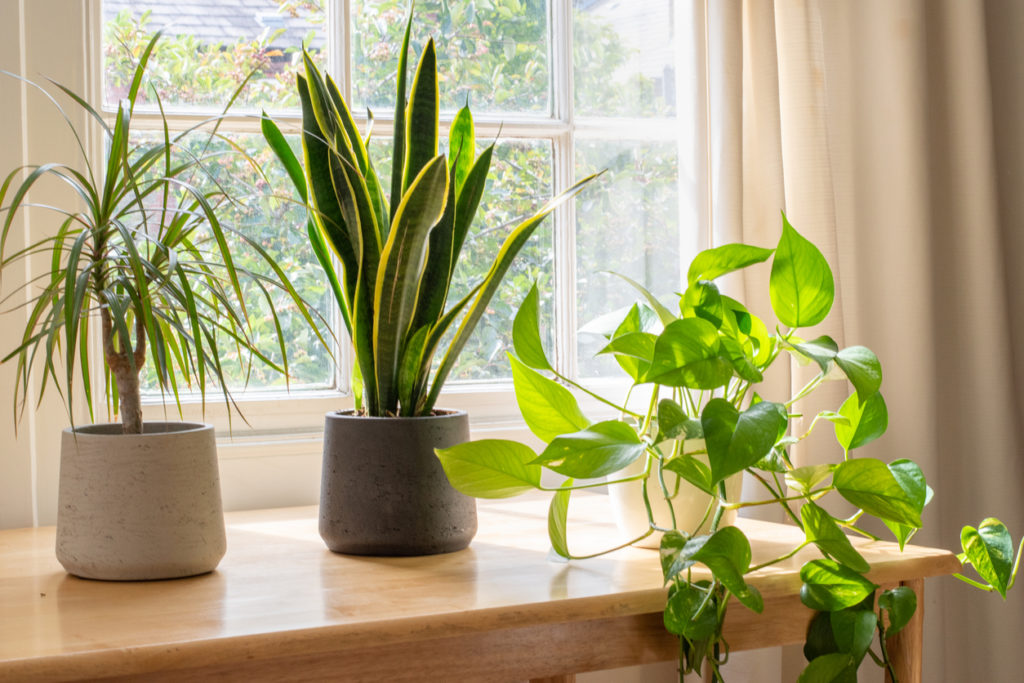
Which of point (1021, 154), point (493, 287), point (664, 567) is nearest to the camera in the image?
point (664, 567)

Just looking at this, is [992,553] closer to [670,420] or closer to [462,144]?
[670,420]

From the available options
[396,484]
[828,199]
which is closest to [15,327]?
[396,484]

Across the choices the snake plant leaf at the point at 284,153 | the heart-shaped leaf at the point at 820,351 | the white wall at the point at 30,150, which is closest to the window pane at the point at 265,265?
the white wall at the point at 30,150

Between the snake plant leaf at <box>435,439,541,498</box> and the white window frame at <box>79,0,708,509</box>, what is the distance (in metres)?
0.52

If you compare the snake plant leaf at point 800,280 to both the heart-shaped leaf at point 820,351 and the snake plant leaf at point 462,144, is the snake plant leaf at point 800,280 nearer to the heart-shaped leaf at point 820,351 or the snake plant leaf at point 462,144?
the heart-shaped leaf at point 820,351

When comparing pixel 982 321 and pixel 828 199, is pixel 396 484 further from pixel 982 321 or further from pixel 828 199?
pixel 982 321

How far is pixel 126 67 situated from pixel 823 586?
3.96ft

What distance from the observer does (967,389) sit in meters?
1.66

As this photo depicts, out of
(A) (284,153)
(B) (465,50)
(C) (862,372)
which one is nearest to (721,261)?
(C) (862,372)

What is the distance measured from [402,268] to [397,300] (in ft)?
0.12

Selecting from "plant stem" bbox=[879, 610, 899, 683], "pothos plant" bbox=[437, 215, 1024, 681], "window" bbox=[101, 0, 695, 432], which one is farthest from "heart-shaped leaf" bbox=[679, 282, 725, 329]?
"window" bbox=[101, 0, 695, 432]

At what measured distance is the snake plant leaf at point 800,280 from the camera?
0.94 metres

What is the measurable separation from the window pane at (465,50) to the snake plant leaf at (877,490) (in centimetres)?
96

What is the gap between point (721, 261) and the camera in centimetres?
97
